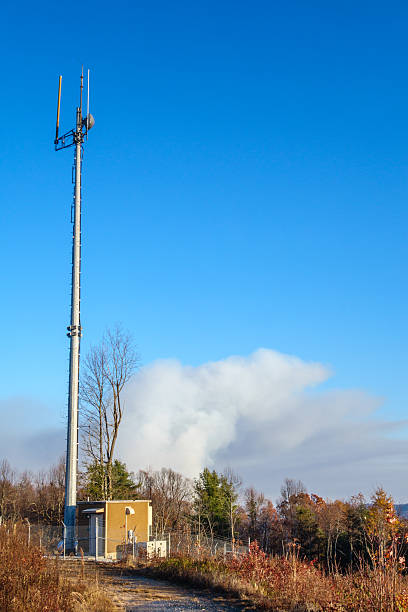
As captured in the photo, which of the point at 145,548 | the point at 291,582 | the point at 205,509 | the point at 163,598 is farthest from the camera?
the point at 205,509

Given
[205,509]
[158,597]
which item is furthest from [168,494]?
[158,597]

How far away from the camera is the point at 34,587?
829cm

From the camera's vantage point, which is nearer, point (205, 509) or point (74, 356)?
point (74, 356)

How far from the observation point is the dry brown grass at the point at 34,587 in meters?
7.92

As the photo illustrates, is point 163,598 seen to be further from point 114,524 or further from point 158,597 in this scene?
point 114,524

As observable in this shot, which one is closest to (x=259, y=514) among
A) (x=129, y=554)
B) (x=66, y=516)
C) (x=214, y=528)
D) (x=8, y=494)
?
(x=214, y=528)

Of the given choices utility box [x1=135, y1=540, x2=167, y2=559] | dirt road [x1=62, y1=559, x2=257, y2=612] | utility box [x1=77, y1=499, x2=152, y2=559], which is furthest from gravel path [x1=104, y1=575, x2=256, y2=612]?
utility box [x1=77, y1=499, x2=152, y2=559]

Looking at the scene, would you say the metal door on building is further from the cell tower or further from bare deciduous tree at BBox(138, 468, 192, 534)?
bare deciduous tree at BBox(138, 468, 192, 534)

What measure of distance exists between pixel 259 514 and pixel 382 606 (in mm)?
52571

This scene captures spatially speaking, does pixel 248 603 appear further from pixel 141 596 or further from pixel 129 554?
pixel 129 554

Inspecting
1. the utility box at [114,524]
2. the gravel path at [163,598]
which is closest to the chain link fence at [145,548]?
the utility box at [114,524]

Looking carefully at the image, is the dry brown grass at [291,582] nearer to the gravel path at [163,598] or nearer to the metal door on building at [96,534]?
the gravel path at [163,598]

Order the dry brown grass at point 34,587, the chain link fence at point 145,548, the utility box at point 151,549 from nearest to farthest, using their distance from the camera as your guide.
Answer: the dry brown grass at point 34,587 < the chain link fence at point 145,548 < the utility box at point 151,549

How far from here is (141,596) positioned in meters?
11.9
